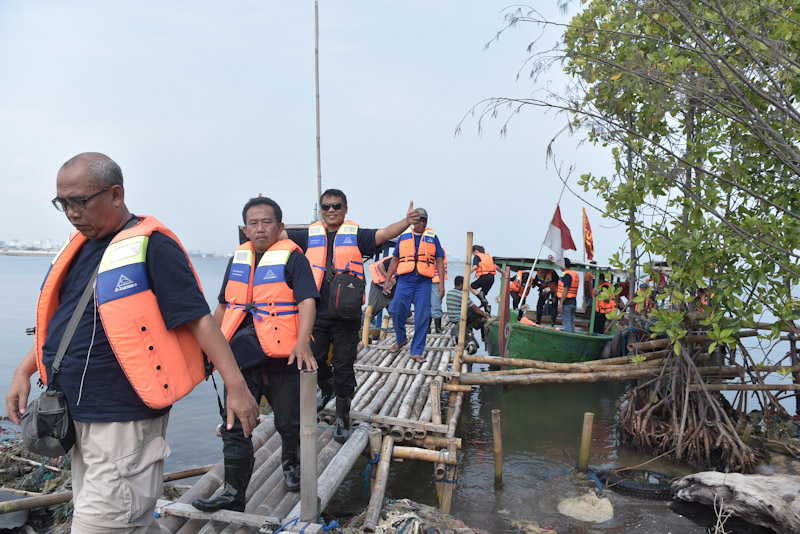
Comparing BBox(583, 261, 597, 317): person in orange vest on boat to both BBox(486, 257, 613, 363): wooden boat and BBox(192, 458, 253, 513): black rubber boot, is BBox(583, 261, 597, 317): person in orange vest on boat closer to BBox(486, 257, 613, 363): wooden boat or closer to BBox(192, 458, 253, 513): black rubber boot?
BBox(486, 257, 613, 363): wooden boat

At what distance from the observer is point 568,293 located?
34.8 feet

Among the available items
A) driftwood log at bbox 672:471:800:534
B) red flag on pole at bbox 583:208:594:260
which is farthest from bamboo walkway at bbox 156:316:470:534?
red flag on pole at bbox 583:208:594:260

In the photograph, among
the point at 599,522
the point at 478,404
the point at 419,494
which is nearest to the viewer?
the point at 599,522

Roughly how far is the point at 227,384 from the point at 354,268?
7.38 ft

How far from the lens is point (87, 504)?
6.70 ft

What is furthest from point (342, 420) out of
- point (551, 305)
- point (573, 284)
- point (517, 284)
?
point (551, 305)

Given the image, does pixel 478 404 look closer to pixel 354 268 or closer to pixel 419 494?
pixel 419 494

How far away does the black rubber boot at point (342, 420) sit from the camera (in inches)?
179

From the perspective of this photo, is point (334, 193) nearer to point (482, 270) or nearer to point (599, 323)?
point (482, 270)

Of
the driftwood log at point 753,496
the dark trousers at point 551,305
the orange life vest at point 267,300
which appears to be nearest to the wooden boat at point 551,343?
the dark trousers at point 551,305

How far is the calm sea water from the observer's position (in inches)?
216

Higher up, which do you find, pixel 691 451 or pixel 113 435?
pixel 113 435

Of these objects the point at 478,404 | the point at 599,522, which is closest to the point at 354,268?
the point at 599,522

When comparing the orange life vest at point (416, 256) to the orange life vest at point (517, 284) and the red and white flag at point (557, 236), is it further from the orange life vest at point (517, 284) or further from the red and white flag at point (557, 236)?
the orange life vest at point (517, 284)
